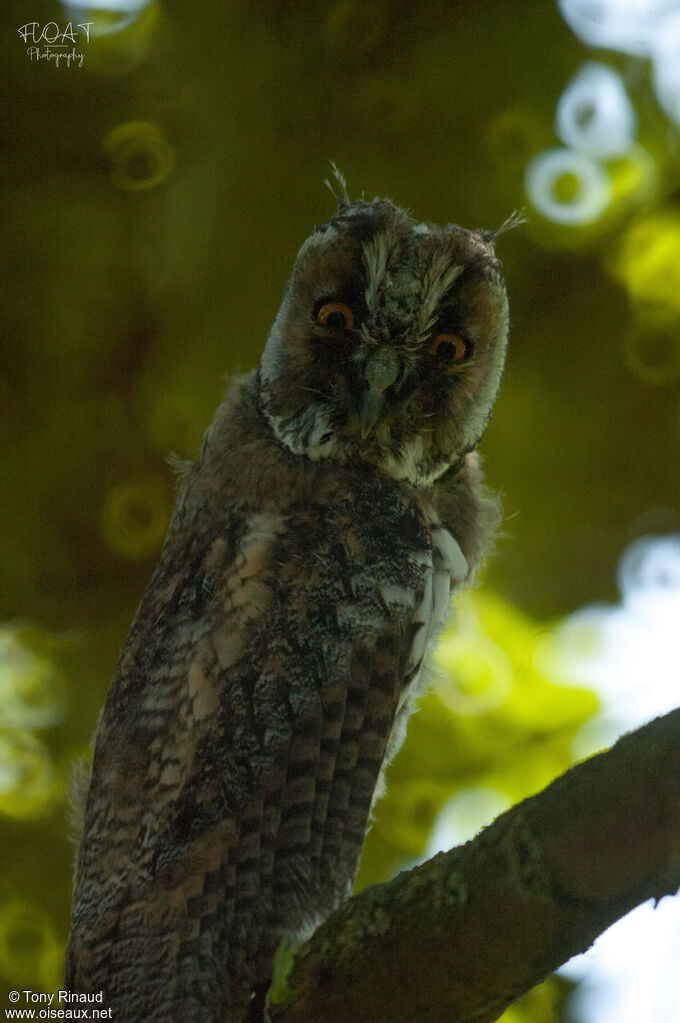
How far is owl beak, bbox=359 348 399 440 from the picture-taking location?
272 cm

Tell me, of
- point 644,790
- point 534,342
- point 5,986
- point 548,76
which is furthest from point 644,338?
point 5,986

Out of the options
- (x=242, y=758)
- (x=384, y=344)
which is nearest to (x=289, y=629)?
(x=242, y=758)

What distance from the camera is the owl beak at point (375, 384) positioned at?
8.93 feet

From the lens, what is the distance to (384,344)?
2.78 metres

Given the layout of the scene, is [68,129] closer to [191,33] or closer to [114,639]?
[191,33]

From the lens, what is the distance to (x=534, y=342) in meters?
4.10

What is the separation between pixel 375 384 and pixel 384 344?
0.13m

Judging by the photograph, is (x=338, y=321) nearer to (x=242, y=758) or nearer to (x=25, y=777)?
(x=242, y=758)

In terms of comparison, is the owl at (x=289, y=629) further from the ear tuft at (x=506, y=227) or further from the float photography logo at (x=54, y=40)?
the float photography logo at (x=54, y=40)

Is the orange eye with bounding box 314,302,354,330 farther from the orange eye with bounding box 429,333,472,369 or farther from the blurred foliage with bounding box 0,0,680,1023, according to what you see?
the blurred foliage with bounding box 0,0,680,1023

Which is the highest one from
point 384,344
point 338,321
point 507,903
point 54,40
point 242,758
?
point 54,40

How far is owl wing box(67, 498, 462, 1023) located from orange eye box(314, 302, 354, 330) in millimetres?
537

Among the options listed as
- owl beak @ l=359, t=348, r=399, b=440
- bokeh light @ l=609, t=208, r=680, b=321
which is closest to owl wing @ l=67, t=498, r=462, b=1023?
owl beak @ l=359, t=348, r=399, b=440

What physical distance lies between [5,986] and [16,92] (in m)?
3.33
